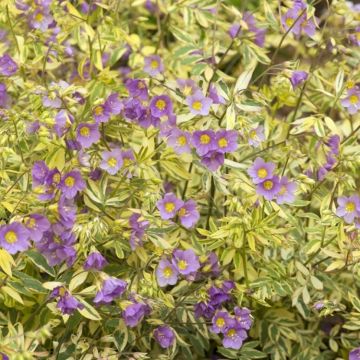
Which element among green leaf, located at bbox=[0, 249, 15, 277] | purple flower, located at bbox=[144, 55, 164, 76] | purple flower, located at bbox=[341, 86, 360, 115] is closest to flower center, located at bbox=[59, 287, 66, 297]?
green leaf, located at bbox=[0, 249, 15, 277]

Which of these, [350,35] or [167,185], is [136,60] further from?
[350,35]

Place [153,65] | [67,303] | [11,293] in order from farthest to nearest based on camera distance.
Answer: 1. [153,65]
2. [11,293]
3. [67,303]

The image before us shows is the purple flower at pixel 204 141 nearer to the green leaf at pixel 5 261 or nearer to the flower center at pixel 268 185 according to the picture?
the flower center at pixel 268 185

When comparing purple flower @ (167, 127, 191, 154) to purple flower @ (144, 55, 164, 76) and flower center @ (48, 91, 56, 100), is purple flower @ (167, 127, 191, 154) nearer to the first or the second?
flower center @ (48, 91, 56, 100)

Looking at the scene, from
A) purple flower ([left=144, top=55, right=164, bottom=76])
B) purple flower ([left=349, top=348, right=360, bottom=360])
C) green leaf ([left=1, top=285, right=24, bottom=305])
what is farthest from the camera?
purple flower ([left=144, top=55, right=164, bottom=76])

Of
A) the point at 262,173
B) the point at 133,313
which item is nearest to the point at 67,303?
the point at 133,313

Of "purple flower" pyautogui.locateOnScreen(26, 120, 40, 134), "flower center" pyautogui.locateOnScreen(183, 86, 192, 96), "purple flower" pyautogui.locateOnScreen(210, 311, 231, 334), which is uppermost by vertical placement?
"flower center" pyautogui.locateOnScreen(183, 86, 192, 96)

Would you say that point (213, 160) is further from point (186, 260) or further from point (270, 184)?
point (186, 260)

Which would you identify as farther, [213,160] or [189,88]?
[189,88]
